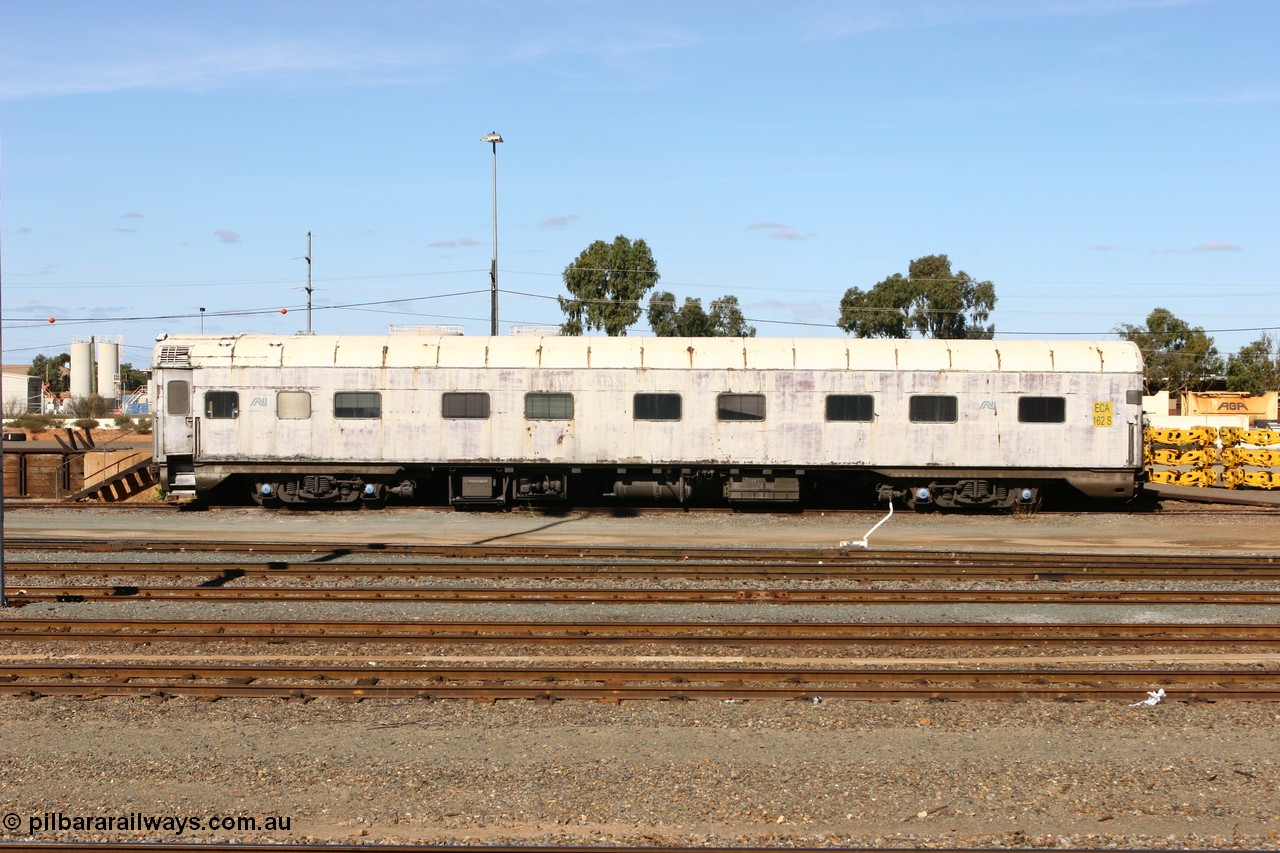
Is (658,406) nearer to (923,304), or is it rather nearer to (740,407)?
(740,407)

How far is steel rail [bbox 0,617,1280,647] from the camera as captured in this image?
11.5m

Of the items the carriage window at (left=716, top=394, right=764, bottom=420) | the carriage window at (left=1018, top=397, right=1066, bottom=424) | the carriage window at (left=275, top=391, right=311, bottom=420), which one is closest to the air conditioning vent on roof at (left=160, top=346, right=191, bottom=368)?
the carriage window at (left=275, top=391, right=311, bottom=420)

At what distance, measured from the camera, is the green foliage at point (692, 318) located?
73688mm

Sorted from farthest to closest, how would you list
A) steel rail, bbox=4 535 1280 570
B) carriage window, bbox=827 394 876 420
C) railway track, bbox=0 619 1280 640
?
carriage window, bbox=827 394 876 420 → steel rail, bbox=4 535 1280 570 → railway track, bbox=0 619 1280 640

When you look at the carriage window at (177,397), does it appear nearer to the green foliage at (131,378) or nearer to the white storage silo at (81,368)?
the white storage silo at (81,368)

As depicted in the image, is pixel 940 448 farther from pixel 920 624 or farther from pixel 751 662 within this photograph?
pixel 751 662

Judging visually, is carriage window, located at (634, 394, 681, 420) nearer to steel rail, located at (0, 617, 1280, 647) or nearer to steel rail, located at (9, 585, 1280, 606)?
steel rail, located at (9, 585, 1280, 606)

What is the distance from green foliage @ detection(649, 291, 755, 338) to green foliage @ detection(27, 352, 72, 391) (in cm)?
8189

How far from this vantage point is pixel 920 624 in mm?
11953

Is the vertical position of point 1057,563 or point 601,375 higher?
point 601,375

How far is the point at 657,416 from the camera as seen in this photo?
22.6 m

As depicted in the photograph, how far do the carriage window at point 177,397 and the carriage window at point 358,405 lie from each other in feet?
11.0

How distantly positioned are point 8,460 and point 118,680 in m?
20.7

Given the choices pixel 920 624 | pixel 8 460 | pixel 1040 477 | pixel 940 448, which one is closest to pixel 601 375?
pixel 940 448
